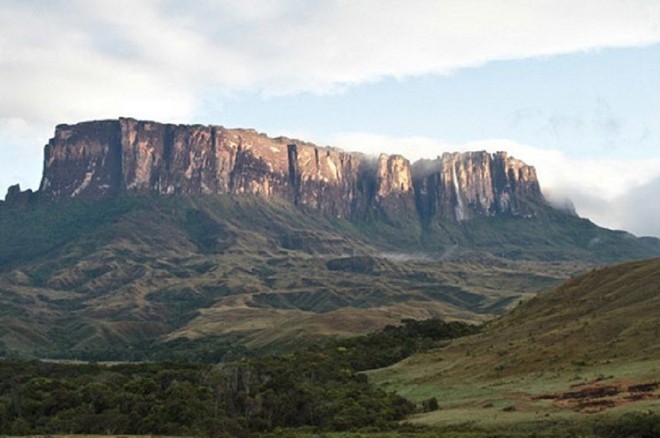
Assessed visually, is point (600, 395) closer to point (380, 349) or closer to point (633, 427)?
point (633, 427)

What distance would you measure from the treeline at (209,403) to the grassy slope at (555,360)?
8.14m

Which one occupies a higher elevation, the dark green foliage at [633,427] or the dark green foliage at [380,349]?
the dark green foliage at [380,349]

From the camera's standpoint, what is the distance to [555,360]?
107000mm

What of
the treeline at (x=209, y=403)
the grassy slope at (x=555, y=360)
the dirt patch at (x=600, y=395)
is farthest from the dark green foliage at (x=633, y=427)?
the treeline at (x=209, y=403)

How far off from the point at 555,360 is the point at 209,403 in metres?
43.9

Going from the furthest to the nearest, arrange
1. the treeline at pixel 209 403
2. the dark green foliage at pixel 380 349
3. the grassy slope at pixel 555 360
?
the dark green foliage at pixel 380 349 → the treeline at pixel 209 403 → the grassy slope at pixel 555 360

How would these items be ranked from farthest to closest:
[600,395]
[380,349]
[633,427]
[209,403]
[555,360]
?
[380,349]
[209,403]
[555,360]
[600,395]
[633,427]

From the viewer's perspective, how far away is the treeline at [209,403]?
9756 centimetres

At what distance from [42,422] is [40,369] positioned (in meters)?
71.7

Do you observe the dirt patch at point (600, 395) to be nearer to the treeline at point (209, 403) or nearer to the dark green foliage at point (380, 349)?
the treeline at point (209, 403)

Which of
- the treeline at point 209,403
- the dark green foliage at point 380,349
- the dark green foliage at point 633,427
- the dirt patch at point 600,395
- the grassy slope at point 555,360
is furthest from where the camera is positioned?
the dark green foliage at point 380,349

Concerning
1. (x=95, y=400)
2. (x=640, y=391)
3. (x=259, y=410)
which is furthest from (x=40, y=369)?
(x=640, y=391)

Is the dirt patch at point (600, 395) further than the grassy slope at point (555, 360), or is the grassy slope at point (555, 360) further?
the grassy slope at point (555, 360)

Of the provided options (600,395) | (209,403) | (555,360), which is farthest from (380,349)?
(600,395)
